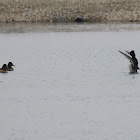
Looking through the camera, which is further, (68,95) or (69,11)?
(69,11)

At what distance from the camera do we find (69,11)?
61.1 m

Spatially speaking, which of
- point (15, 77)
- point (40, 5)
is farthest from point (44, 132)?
point (40, 5)

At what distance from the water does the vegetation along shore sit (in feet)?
84.1

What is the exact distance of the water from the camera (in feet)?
39.0

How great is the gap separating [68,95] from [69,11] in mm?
45797

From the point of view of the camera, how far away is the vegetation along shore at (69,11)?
194 ft

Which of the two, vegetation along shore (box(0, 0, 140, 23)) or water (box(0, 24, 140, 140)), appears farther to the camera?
vegetation along shore (box(0, 0, 140, 23))

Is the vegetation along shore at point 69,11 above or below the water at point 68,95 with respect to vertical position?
below

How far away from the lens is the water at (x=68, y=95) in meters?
11.9

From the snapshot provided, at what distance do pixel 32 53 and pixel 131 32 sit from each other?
17.2 metres

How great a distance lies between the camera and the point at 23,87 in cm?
1770

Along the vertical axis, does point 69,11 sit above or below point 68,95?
below

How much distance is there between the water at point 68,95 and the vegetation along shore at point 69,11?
25.6m

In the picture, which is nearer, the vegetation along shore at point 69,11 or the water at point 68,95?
the water at point 68,95
